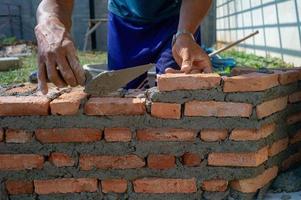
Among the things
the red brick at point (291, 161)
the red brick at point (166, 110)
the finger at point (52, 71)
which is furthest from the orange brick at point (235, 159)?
the finger at point (52, 71)

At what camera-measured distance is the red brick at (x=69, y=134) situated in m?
1.97

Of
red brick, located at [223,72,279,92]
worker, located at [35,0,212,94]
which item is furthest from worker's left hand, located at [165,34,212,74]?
red brick, located at [223,72,279,92]

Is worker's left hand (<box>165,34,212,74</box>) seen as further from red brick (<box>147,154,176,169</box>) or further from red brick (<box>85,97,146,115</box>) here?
red brick (<box>147,154,176,169</box>)

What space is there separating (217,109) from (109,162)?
23.4 inches

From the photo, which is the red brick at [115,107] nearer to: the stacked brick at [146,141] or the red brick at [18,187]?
the stacked brick at [146,141]

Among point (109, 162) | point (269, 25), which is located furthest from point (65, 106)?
point (269, 25)

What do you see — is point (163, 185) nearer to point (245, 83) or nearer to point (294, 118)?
point (245, 83)

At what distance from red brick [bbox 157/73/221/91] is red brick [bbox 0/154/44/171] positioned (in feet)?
2.38

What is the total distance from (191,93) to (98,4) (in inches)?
424

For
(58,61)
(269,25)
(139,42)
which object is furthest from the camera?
(269,25)

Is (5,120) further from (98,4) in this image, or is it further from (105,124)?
(98,4)

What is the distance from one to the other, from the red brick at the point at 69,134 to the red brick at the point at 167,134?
22 centimetres

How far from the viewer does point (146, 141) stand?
1975 mm

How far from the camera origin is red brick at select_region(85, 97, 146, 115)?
6.38 ft
